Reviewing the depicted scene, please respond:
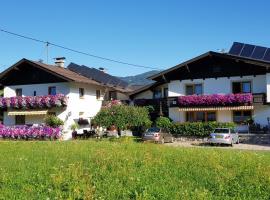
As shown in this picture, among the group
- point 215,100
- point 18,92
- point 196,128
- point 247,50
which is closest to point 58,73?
point 18,92

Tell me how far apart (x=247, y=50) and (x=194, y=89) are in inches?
255

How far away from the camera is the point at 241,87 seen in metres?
38.5

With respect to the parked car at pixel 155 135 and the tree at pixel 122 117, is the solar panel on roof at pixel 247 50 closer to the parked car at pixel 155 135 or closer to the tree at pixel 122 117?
the tree at pixel 122 117

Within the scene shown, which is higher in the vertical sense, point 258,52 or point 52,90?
point 258,52

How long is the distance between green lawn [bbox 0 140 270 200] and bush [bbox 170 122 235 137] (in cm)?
2188

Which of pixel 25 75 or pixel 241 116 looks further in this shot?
pixel 25 75

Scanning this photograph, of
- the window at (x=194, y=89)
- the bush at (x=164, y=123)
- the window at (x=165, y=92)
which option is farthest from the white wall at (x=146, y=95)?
the bush at (x=164, y=123)

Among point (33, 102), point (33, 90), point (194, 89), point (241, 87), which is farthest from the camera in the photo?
point (33, 90)

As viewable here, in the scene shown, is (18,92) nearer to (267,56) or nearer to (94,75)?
(94,75)

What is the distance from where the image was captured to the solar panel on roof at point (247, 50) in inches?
1598

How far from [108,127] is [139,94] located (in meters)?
7.70

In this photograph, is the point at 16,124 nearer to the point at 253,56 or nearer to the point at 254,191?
the point at 253,56

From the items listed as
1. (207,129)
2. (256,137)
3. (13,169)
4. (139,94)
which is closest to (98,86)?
(139,94)

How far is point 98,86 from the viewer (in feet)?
154
